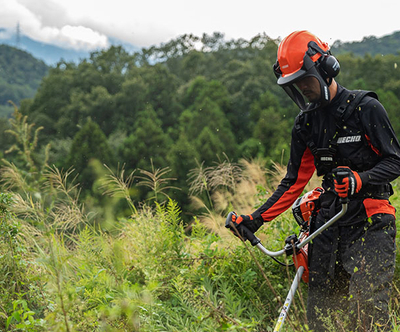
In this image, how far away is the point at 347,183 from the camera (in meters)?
2.56

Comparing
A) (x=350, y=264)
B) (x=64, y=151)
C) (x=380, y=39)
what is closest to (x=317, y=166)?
(x=350, y=264)

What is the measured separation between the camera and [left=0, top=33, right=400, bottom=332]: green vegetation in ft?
9.47

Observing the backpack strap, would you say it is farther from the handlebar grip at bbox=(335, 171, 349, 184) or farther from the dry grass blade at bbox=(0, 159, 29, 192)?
the dry grass blade at bbox=(0, 159, 29, 192)

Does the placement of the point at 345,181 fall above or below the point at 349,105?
below

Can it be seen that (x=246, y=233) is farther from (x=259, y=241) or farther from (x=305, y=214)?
(x=305, y=214)

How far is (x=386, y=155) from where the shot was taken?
271 cm

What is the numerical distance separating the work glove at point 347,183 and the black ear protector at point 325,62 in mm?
697

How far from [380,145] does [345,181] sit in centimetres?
38

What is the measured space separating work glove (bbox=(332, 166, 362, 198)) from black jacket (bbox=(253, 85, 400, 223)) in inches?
3.0

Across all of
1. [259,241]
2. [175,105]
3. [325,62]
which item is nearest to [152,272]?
[259,241]

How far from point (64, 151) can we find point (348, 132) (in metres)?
35.8

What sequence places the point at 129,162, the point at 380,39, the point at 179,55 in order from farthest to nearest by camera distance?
the point at 380,39
the point at 179,55
the point at 129,162

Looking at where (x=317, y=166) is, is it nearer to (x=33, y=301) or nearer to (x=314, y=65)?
(x=314, y=65)

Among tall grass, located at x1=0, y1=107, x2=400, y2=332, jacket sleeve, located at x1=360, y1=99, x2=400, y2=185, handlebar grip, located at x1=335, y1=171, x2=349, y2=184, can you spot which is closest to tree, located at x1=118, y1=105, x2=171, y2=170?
tall grass, located at x1=0, y1=107, x2=400, y2=332
